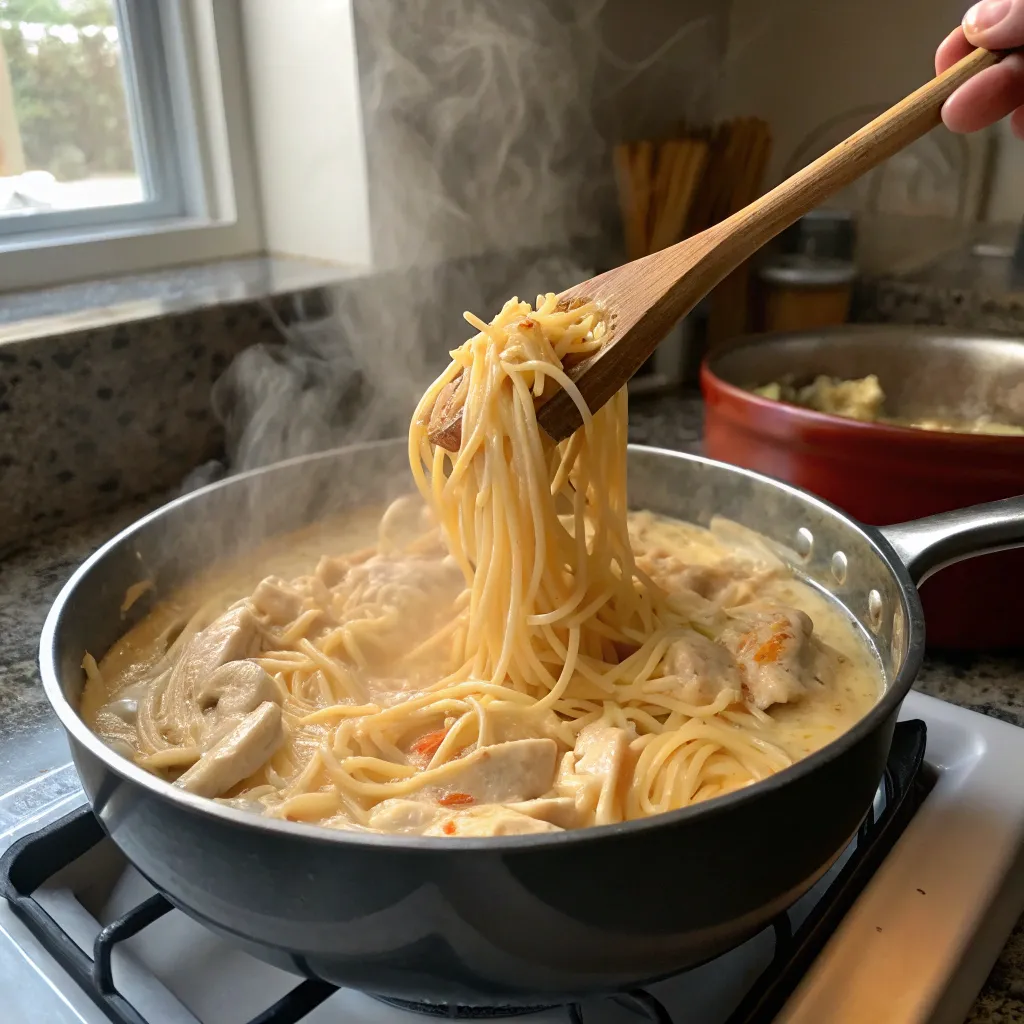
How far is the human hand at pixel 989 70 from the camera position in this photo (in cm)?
111

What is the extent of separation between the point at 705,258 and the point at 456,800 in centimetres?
62

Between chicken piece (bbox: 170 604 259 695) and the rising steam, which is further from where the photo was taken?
the rising steam

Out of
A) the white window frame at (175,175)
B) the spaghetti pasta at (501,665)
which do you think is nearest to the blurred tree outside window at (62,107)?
the white window frame at (175,175)

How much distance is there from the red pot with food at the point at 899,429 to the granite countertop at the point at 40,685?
42mm

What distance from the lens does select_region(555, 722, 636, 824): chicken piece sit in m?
0.88

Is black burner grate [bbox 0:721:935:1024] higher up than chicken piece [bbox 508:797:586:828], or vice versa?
chicken piece [bbox 508:797:586:828]

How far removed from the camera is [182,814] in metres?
0.64

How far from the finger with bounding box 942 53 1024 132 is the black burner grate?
2.72 feet

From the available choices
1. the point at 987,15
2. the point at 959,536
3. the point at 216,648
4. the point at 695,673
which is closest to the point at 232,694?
the point at 216,648

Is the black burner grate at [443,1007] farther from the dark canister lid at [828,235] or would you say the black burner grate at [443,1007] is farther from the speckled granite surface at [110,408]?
the dark canister lid at [828,235]

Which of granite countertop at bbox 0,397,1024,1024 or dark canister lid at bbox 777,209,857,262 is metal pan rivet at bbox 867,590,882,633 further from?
dark canister lid at bbox 777,209,857,262

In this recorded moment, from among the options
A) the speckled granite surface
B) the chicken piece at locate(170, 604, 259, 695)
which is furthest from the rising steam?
the chicken piece at locate(170, 604, 259, 695)

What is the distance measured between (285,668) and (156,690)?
142 mm

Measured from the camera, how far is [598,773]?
0.92 metres
